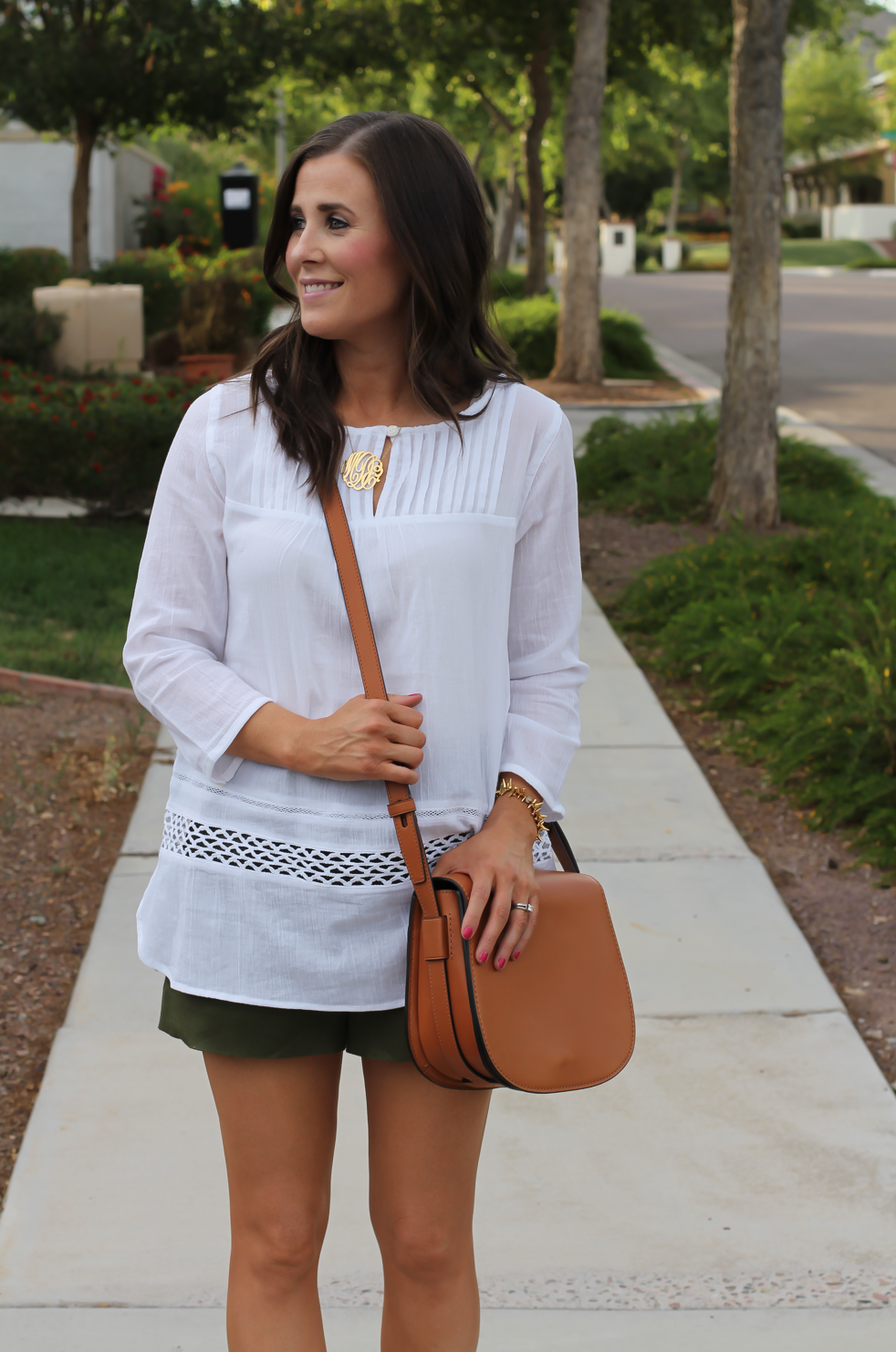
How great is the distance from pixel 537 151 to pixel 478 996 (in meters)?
23.8

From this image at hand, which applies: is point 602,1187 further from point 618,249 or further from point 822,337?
point 618,249

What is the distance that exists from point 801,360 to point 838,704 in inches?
620

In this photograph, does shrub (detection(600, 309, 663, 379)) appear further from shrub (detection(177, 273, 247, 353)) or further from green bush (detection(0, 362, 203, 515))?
green bush (detection(0, 362, 203, 515))

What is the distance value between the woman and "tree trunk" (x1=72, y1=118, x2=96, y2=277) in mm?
19455

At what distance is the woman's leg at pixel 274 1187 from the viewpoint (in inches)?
73.2

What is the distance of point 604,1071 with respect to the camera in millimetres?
1823

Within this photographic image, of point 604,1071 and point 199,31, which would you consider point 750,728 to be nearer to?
point 604,1071

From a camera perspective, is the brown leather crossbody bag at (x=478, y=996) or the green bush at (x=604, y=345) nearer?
the brown leather crossbody bag at (x=478, y=996)

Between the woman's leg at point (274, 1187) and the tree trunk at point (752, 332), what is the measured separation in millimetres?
7553

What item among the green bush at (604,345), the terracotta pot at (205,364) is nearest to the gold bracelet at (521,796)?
the terracotta pot at (205,364)

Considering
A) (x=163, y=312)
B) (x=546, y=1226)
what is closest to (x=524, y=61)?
(x=163, y=312)

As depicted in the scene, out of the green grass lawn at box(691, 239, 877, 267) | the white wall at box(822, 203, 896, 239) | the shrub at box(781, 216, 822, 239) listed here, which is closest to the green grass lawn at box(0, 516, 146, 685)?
the green grass lawn at box(691, 239, 877, 267)

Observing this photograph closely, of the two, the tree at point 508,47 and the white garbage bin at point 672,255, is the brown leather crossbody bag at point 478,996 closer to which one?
the tree at point 508,47

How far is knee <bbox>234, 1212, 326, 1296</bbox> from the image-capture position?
6.14ft
